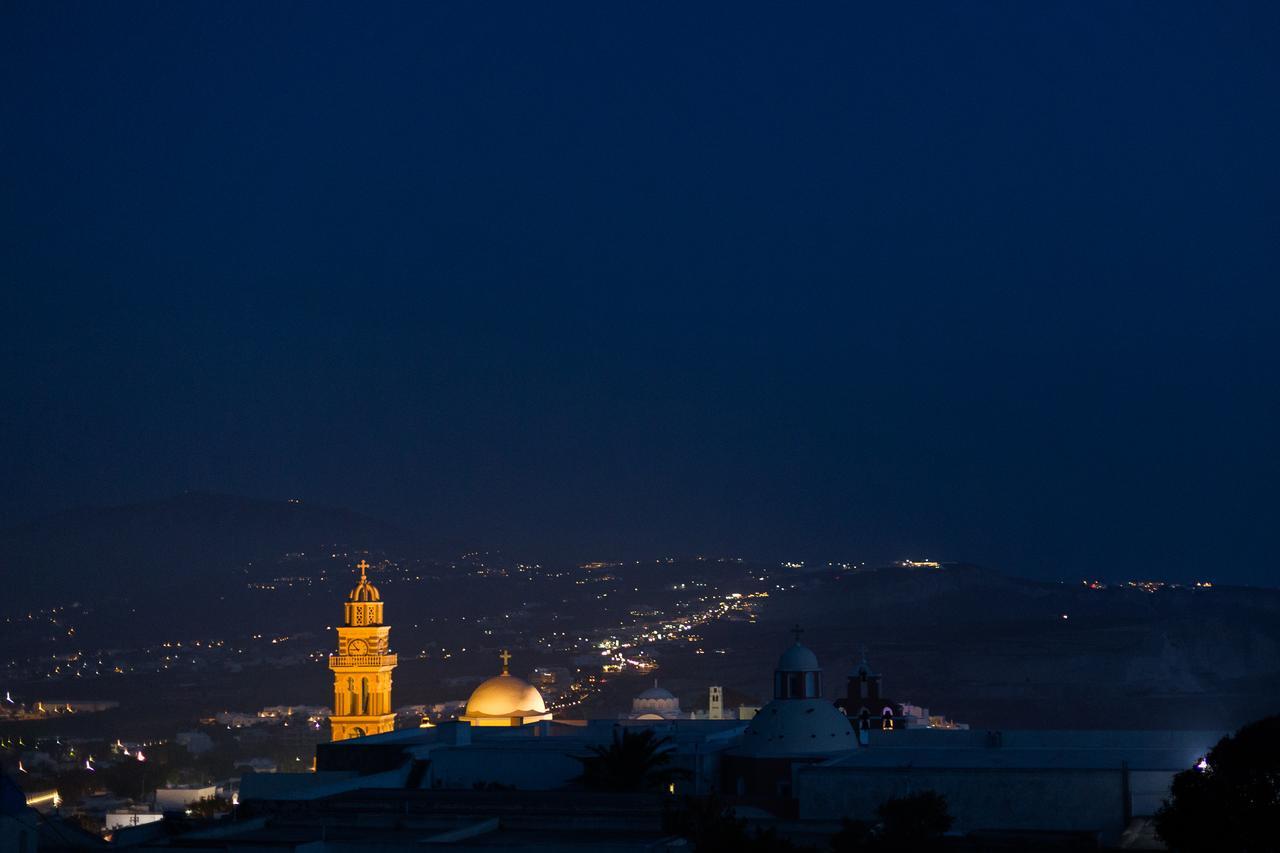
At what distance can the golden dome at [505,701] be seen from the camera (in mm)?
61438

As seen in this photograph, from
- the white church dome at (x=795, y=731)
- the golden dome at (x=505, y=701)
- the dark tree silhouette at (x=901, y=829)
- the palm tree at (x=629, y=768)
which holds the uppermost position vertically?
the golden dome at (x=505, y=701)

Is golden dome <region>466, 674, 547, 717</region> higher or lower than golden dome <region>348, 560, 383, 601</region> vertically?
lower

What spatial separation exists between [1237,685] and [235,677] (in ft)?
239

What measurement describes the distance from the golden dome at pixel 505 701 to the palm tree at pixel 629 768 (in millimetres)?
23392

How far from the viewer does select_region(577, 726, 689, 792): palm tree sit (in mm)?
37094

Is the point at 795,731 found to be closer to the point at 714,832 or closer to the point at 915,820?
the point at 915,820

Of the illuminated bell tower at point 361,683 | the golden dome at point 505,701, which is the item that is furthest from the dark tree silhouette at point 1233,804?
the illuminated bell tower at point 361,683

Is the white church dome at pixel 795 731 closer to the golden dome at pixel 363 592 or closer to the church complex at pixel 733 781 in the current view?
the church complex at pixel 733 781

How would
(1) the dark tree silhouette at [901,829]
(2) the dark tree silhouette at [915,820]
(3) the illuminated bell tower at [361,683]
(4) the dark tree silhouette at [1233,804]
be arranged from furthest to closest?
(3) the illuminated bell tower at [361,683] < (2) the dark tree silhouette at [915,820] < (1) the dark tree silhouette at [901,829] < (4) the dark tree silhouette at [1233,804]

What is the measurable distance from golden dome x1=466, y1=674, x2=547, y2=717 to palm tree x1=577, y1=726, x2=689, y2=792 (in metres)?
23.4

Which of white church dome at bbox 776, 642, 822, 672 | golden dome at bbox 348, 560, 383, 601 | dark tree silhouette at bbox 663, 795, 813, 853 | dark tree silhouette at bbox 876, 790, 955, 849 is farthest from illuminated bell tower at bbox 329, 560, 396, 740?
dark tree silhouette at bbox 663, 795, 813, 853

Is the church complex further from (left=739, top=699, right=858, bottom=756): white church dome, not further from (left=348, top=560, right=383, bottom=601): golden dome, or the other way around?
(left=348, top=560, right=383, bottom=601): golden dome

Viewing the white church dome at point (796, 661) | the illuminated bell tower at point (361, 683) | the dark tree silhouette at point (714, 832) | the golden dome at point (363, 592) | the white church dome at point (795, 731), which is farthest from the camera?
the golden dome at point (363, 592)

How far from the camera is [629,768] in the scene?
37.3 m
